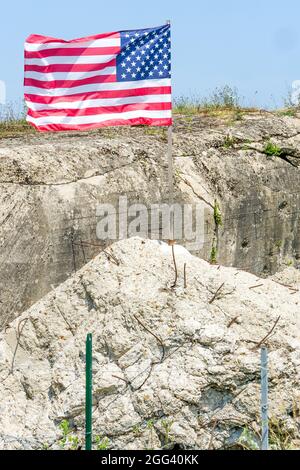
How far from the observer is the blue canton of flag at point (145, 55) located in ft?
26.4

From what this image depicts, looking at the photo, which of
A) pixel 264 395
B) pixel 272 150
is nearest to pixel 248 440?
pixel 264 395

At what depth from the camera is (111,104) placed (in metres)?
8.05

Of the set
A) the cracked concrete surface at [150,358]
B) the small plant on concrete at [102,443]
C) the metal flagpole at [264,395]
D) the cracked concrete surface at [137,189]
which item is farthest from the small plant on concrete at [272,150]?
the metal flagpole at [264,395]

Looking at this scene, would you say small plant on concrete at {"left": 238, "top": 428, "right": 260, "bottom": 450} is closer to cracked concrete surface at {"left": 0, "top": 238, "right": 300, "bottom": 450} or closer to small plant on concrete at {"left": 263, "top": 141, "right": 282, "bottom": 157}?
cracked concrete surface at {"left": 0, "top": 238, "right": 300, "bottom": 450}

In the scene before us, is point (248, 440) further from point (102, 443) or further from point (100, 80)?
point (100, 80)

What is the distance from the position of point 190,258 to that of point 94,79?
1706 mm

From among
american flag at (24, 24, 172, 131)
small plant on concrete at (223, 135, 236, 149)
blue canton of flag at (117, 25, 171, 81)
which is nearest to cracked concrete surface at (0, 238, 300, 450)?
american flag at (24, 24, 172, 131)

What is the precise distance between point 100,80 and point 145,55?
42 cm

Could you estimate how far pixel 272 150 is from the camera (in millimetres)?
10828

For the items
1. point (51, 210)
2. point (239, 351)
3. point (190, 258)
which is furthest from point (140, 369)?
point (51, 210)

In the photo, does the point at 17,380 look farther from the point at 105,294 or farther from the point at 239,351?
the point at 239,351

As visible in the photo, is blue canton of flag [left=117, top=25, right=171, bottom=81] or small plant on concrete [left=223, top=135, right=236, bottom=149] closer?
blue canton of flag [left=117, top=25, right=171, bottom=81]

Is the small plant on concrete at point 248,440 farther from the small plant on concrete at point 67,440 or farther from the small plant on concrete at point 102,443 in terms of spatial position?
the small plant on concrete at point 67,440

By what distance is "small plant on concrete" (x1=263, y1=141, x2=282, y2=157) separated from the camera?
35.3ft
